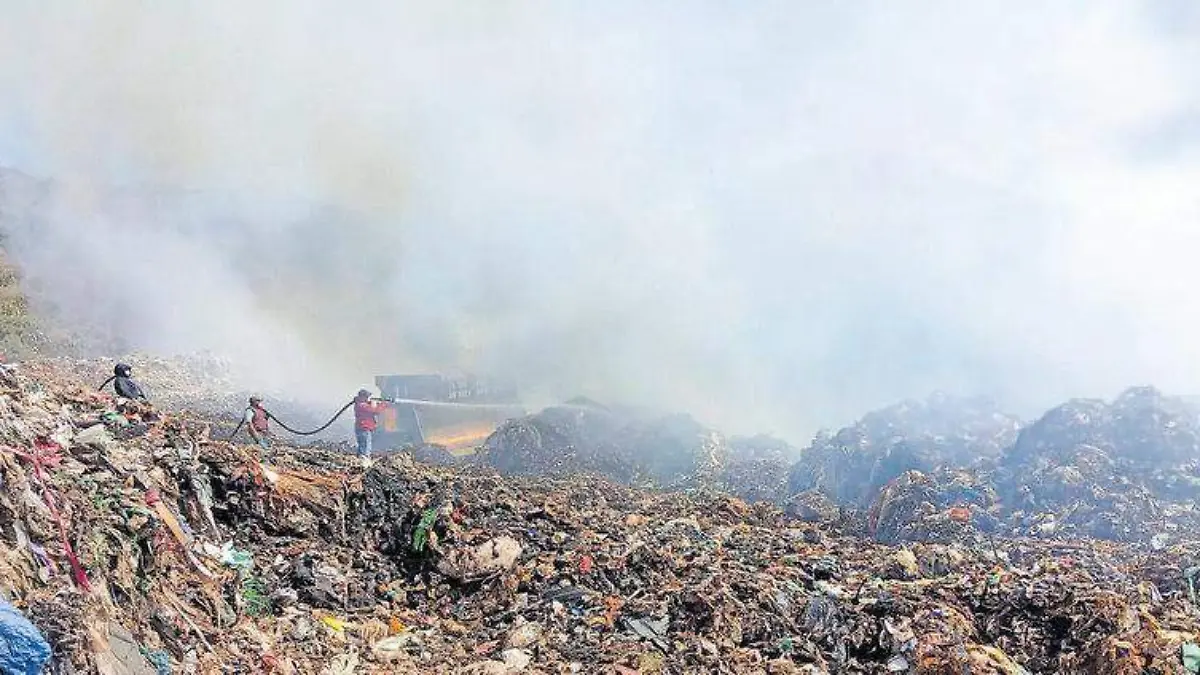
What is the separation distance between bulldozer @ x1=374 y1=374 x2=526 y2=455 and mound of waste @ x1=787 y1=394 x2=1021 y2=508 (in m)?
8.48

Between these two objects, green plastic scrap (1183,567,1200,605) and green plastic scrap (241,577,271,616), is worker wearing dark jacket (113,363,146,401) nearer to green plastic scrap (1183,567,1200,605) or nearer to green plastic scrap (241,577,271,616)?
green plastic scrap (241,577,271,616)

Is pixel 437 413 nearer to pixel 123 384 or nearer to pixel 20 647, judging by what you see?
pixel 123 384

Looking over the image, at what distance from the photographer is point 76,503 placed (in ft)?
15.9

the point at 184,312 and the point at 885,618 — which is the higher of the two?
the point at 184,312

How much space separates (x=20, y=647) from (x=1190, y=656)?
6.45 metres

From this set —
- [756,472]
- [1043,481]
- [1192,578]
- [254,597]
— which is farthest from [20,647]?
[756,472]

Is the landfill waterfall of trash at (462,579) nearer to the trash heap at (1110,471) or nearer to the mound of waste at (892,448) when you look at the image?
the trash heap at (1110,471)

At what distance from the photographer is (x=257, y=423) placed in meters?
10.2

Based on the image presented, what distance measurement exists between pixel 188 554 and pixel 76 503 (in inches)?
35.5

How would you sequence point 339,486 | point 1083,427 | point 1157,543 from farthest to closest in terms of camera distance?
point 1083,427 → point 1157,543 → point 339,486

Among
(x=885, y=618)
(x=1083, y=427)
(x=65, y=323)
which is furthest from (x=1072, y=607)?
(x=65, y=323)

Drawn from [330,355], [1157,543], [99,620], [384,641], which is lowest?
[1157,543]

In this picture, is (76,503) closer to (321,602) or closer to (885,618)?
(321,602)

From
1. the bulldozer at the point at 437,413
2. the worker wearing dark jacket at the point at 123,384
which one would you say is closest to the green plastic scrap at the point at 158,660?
the worker wearing dark jacket at the point at 123,384
